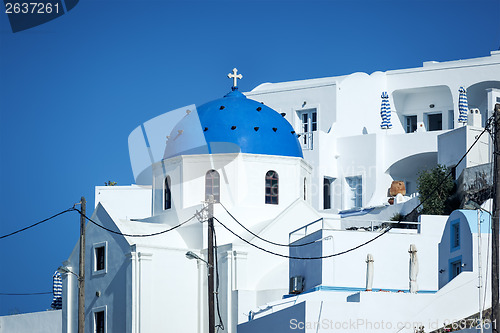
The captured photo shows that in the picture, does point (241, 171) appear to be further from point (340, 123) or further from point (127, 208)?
point (127, 208)

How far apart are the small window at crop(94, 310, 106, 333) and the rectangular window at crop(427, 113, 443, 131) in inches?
803

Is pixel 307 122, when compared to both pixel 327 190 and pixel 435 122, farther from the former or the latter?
pixel 435 122

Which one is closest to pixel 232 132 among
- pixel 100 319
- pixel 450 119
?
pixel 100 319

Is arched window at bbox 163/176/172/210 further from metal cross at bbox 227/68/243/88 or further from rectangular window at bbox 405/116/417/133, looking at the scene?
rectangular window at bbox 405/116/417/133

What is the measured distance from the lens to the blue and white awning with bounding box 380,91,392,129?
57094 mm

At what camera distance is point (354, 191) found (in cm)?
5703

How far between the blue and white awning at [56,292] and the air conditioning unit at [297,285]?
15350 millimetres

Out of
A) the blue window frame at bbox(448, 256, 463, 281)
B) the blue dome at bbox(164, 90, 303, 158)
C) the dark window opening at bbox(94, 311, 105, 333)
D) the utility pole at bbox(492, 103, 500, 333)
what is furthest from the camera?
the blue dome at bbox(164, 90, 303, 158)

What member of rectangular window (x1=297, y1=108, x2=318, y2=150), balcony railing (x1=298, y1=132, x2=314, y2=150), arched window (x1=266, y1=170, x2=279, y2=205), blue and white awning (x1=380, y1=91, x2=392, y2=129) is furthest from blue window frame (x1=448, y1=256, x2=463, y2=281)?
rectangular window (x1=297, y1=108, x2=318, y2=150)

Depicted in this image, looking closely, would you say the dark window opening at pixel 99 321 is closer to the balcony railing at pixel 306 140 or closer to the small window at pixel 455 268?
the balcony railing at pixel 306 140

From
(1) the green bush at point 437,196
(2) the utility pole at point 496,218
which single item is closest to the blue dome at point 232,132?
Answer: (1) the green bush at point 437,196

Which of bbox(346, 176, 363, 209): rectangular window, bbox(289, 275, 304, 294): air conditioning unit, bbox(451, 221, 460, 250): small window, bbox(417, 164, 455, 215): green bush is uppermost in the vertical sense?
bbox(346, 176, 363, 209): rectangular window

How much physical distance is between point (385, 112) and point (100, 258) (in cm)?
1652

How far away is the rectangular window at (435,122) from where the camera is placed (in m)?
59.2
